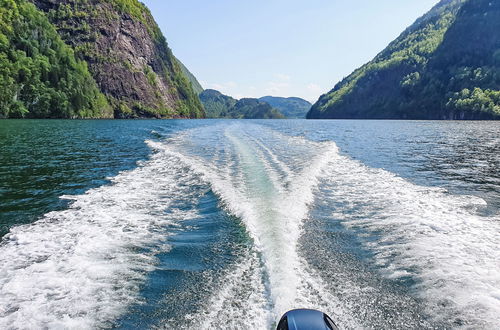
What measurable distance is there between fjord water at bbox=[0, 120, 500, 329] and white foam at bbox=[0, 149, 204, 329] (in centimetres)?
3

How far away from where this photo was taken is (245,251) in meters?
6.99

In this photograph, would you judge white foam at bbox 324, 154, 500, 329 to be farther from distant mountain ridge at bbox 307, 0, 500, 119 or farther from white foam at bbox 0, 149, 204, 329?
distant mountain ridge at bbox 307, 0, 500, 119

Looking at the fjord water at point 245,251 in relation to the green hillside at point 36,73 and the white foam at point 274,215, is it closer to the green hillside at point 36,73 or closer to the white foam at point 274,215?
the white foam at point 274,215

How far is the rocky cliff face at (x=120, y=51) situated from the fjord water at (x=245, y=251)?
121688mm

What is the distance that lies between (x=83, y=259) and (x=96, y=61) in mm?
133823

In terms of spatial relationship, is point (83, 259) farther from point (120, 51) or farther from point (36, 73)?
point (120, 51)

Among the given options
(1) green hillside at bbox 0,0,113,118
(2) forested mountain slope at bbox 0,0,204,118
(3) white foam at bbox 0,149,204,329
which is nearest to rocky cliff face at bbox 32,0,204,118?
(2) forested mountain slope at bbox 0,0,204,118

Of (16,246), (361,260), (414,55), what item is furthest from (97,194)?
(414,55)

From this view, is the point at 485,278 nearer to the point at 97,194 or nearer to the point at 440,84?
the point at 97,194

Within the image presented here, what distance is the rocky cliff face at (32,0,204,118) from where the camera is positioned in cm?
12038

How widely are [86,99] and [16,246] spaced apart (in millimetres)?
98535

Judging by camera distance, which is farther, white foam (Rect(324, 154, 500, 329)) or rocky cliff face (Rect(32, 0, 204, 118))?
rocky cliff face (Rect(32, 0, 204, 118))

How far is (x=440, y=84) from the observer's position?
14400 centimetres

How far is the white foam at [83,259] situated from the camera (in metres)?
4.86
